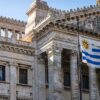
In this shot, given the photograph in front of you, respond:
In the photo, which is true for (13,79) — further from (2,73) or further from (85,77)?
(85,77)

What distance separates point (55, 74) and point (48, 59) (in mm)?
2143

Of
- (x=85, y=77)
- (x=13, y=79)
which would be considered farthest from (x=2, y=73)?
(x=85, y=77)

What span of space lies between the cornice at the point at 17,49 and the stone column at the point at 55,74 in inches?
120

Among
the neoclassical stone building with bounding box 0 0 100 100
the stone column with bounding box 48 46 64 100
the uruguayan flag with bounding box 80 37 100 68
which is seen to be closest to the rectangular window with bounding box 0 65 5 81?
the neoclassical stone building with bounding box 0 0 100 100

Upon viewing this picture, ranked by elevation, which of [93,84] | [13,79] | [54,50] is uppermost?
[54,50]

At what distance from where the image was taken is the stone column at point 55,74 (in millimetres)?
42700

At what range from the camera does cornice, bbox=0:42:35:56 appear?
4497 centimetres

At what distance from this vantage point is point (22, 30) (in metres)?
60.2

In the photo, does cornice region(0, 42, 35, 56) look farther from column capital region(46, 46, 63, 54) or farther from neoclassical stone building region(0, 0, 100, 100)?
column capital region(46, 46, 63, 54)

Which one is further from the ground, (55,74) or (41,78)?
(55,74)

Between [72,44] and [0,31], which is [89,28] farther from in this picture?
[0,31]

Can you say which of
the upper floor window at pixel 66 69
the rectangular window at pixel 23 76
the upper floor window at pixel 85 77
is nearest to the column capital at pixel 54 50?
the upper floor window at pixel 66 69

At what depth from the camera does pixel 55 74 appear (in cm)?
4331

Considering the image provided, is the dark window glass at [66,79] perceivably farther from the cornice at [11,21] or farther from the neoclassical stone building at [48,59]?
the cornice at [11,21]
